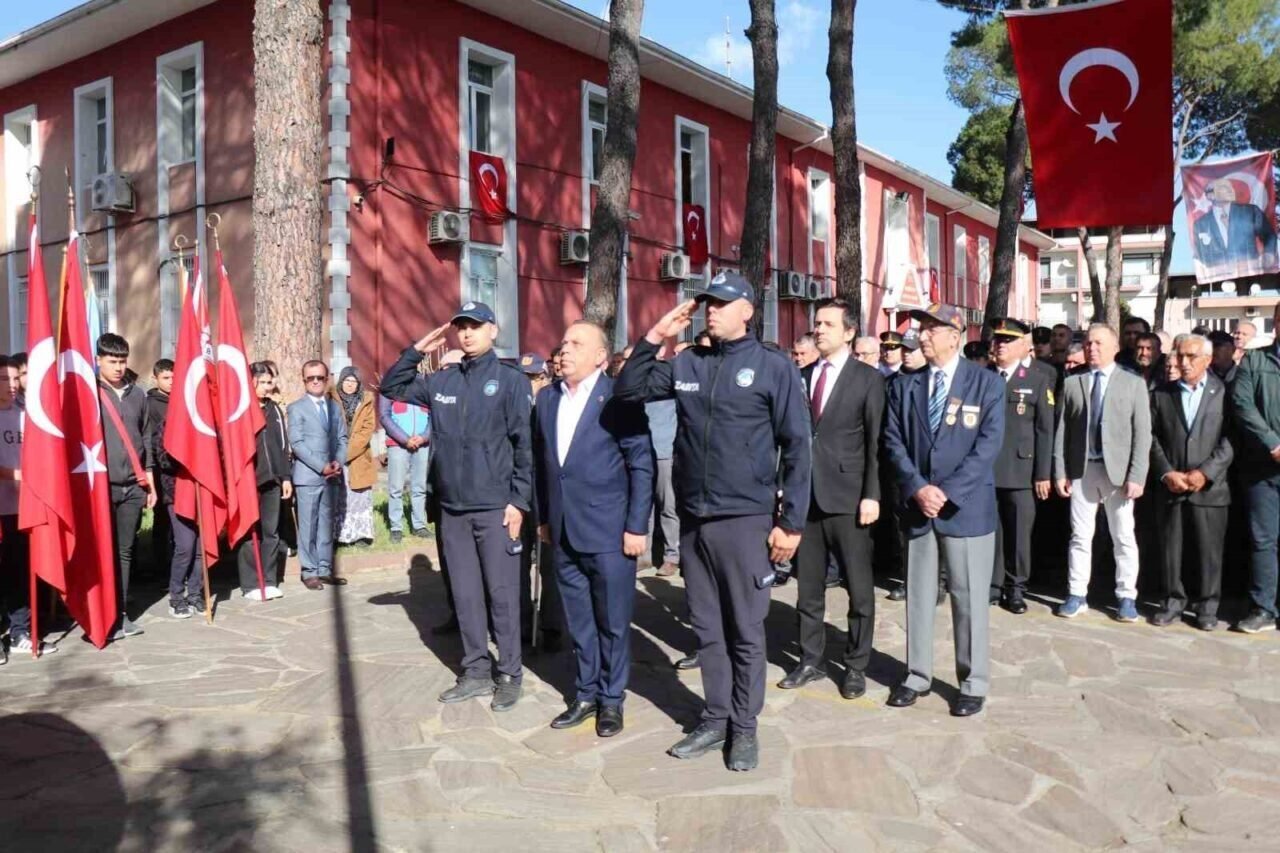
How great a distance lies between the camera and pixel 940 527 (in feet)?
17.0

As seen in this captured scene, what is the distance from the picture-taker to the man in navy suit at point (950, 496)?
5.13 m

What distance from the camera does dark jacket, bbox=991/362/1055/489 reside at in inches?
286

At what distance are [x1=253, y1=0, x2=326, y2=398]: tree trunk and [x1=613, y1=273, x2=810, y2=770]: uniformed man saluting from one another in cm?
578

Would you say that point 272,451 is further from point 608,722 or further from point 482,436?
point 608,722

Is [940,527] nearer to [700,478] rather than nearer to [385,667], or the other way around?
[700,478]

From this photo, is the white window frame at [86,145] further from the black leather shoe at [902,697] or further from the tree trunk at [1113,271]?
the tree trunk at [1113,271]

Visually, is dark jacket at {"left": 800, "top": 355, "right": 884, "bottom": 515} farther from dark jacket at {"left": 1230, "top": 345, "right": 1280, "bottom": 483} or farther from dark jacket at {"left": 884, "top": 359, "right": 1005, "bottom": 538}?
dark jacket at {"left": 1230, "top": 345, "right": 1280, "bottom": 483}

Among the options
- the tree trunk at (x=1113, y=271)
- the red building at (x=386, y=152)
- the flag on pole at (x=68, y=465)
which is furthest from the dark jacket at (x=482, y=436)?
the tree trunk at (x=1113, y=271)

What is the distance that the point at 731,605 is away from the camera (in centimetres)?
442

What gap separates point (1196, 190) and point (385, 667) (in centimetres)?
1144

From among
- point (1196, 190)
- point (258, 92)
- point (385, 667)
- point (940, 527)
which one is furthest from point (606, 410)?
point (1196, 190)

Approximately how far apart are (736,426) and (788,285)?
19.3m

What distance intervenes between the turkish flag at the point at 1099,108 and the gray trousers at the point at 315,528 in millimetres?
5823

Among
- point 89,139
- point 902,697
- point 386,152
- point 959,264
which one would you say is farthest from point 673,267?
point 959,264
